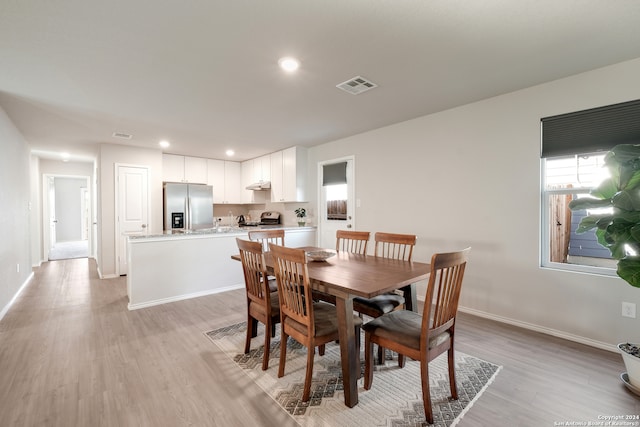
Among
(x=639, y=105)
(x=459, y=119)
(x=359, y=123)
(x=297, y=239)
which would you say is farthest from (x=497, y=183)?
(x=297, y=239)

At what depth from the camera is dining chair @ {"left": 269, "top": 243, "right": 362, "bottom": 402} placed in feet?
5.90

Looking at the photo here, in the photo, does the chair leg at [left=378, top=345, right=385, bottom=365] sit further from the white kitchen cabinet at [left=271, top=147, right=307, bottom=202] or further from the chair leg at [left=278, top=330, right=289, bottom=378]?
the white kitchen cabinet at [left=271, top=147, right=307, bottom=202]

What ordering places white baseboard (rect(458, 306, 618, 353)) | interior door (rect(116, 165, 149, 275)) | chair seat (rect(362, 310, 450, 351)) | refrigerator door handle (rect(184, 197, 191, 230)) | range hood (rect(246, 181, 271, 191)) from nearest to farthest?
chair seat (rect(362, 310, 450, 351)) < white baseboard (rect(458, 306, 618, 353)) < interior door (rect(116, 165, 149, 275)) < refrigerator door handle (rect(184, 197, 191, 230)) < range hood (rect(246, 181, 271, 191))

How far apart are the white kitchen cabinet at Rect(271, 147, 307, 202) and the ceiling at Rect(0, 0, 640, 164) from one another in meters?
1.75

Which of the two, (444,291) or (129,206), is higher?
(129,206)

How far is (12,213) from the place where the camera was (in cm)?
385

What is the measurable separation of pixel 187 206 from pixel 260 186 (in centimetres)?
149

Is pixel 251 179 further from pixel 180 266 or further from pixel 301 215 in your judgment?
pixel 180 266

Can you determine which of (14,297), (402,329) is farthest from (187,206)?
(402,329)

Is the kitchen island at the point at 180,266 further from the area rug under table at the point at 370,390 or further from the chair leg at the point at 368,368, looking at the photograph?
the chair leg at the point at 368,368

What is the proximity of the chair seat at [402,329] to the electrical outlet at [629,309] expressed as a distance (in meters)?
1.79

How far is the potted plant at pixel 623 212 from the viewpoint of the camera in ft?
5.77

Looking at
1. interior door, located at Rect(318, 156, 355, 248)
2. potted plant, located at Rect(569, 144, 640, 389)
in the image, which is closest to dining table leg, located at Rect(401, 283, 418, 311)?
potted plant, located at Rect(569, 144, 640, 389)

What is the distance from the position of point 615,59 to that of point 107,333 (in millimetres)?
5131
